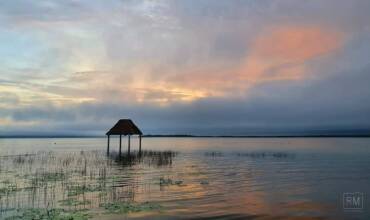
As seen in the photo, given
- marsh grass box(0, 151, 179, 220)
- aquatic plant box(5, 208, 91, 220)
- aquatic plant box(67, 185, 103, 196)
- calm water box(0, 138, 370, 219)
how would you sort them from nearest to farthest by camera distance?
aquatic plant box(5, 208, 91, 220), calm water box(0, 138, 370, 219), marsh grass box(0, 151, 179, 220), aquatic plant box(67, 185, 103, 196)

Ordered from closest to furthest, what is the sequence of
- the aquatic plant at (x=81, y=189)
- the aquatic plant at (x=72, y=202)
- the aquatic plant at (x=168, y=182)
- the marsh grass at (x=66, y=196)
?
the marsh grass at (x=66, y=196) < the aquatic plant at (x=72, y=202) < the aquatic plant at (x=81, y=189) < the aquatic plant at (x=168, y=182)

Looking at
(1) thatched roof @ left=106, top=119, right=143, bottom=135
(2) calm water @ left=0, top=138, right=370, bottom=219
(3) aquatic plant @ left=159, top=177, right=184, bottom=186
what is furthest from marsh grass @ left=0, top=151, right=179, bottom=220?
(1) thatched roof @ left=106, top=119, right=143, bottom=135

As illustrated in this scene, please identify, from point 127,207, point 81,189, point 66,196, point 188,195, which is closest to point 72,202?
point 66,196

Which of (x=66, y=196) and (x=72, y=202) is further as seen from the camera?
(x=66, y=196)

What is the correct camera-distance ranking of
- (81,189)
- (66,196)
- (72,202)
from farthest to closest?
(81,189) < (66,196) < (72,202)

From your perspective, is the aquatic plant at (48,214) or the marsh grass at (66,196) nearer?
the aquatic plant at (48,214)

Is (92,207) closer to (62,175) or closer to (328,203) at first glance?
(328,203)

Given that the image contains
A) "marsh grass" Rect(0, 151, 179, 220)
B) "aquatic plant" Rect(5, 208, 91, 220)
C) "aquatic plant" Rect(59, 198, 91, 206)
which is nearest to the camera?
"aquatic plant" Rect(5, 208, 91, 220)

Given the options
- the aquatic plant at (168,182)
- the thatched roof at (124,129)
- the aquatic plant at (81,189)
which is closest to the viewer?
the aquatic plant at (81,189)

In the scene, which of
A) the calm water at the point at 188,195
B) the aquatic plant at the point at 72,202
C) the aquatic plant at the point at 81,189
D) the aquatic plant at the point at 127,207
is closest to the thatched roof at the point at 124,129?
the calm water at the point at 188,195

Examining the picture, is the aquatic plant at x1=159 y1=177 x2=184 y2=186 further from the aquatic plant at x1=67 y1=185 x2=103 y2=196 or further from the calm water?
the aquatic plant at x1=67 y1=185 x2=103 y2=196

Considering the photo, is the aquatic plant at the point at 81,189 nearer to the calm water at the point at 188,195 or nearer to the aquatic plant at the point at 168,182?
the calm water at the point at 188,195

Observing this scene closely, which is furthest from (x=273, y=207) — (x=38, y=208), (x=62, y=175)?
(x=62, y=175)

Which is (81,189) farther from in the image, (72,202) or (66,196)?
(72,202)
